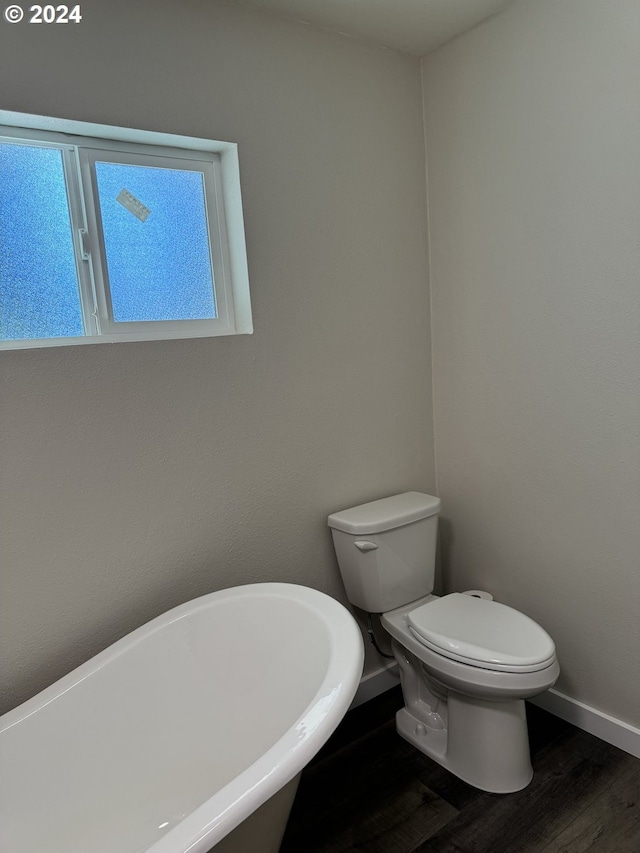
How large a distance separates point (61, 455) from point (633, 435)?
5.55 feet

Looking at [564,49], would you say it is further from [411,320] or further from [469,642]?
[469,642]

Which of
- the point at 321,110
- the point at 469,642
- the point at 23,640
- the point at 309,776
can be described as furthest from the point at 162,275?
the point at 309,776

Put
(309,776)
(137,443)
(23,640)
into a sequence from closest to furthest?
1. (23,640)
2. (137,443)
3. (309,776)

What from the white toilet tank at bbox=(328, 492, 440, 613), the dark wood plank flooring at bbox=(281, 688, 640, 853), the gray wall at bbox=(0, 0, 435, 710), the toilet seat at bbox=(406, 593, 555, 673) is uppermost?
the gray wall at bbox=(0, 0, 435, 710)

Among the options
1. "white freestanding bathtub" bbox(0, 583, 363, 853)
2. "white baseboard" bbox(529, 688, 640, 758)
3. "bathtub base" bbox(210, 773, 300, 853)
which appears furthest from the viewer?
"white baseboard" bbox(529, 688, 640, 758)

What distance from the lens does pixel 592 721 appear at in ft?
6.53

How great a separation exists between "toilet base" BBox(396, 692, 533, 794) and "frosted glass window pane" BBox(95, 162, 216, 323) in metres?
1.55

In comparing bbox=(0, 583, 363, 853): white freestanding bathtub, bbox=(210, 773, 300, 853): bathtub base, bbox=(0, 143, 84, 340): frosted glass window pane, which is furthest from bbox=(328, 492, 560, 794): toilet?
bbox=(0, 143, 84, 340): frosted glass window pane

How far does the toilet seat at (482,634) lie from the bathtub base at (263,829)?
0.71 metres

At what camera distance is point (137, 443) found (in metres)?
1.72

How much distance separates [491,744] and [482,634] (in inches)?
13.1

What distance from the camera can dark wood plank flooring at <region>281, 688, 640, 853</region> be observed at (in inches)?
63.5

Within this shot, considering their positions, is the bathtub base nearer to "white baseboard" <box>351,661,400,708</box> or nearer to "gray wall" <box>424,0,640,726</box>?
"white baseboard" <box>351,661,400,708</box>

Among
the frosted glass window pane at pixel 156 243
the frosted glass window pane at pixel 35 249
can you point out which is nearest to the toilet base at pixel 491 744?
the frosted glass window pane at pixel 156 243
